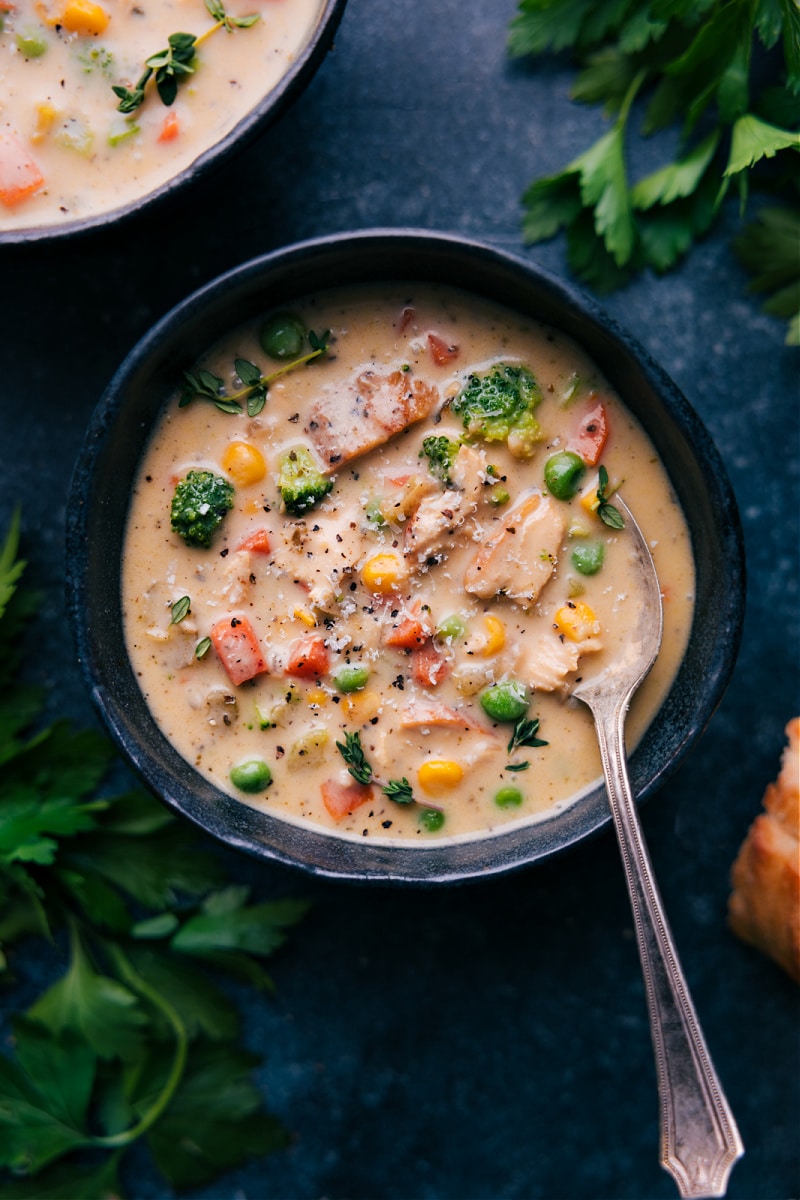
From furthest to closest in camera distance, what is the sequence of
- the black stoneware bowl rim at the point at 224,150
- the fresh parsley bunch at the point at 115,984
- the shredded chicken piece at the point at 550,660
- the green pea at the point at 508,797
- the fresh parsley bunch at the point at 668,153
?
the fresh parsley bunch at the point at 115,984
the fresh parsley bunch at the point at 668,153
the green pea at the point at 508,797
the shredded chicken piece at the point at 550,660
the black stoneware bowl rim at the point at 224,150

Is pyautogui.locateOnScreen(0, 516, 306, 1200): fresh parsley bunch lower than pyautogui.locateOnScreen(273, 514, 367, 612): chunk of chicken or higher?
lower

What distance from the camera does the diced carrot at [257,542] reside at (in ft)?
9.99

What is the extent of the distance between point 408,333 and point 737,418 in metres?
1.16

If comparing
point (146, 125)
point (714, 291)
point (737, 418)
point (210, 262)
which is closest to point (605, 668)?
point (737, 418)

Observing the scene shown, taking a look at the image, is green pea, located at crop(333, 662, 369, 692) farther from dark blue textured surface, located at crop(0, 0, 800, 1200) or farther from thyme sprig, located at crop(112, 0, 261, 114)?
thyme sprig, located at crop(112, 0, 261, 114)

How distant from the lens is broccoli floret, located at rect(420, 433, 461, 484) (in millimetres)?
3014

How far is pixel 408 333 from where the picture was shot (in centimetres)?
313

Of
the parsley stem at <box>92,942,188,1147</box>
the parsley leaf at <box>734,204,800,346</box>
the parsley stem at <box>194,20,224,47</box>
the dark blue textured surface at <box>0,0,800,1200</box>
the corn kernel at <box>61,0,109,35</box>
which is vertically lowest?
the parsley stem at <box>92,942,188,1147</box>

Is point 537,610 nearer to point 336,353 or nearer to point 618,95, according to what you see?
point 336,353

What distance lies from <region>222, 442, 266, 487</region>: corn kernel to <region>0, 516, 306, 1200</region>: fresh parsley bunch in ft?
2.68

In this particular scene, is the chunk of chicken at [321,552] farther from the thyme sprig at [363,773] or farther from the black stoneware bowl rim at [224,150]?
the black stoneware bowl rim at [224,150]

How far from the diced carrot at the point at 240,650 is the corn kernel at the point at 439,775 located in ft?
1.84

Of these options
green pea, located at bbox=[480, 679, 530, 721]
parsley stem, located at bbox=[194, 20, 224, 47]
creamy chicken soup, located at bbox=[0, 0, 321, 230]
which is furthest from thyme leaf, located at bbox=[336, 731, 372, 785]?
parsley stem, located at bbox=[194, 20, 224, 47]

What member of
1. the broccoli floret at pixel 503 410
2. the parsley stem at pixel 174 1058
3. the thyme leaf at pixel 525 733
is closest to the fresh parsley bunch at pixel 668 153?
the broccoli floret at pixel 503 410
